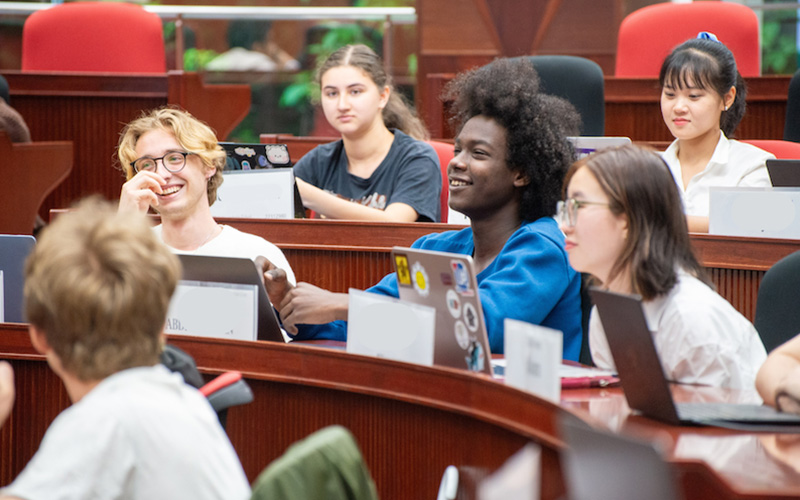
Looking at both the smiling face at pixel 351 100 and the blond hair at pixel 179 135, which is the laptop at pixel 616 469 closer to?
the blond hair at pixel 179 135

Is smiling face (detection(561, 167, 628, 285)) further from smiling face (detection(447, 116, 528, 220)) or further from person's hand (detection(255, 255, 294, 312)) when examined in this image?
person's hand (detection(255, 255, 294, 312))

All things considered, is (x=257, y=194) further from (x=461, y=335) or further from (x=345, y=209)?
(x=461, y=335)

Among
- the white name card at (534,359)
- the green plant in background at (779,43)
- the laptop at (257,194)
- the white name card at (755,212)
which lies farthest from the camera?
the green plant in background at (779,43)

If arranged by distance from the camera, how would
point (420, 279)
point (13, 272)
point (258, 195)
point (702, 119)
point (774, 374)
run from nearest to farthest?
point (774, 374) → point (420, 279) → point (13, 272) → point (258, 195) → point (702, 119)

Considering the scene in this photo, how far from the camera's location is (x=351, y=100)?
12.3ft

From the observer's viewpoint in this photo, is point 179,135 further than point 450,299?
Yes

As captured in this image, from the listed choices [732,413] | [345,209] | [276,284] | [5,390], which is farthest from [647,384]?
[345,209]

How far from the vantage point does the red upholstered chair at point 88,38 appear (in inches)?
199

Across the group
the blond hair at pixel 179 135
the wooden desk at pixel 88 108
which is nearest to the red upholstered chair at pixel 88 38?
the wooden desk at pixel 88 108

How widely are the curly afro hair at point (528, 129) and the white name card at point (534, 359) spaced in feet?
2.68

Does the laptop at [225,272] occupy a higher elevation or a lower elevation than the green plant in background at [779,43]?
lower

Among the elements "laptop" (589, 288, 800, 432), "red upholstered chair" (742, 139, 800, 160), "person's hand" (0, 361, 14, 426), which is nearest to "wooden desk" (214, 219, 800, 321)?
"red upholstered chair" (742, 139, 800, 160)

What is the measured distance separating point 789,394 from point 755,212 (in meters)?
1.22

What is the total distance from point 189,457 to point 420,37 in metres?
4.36
